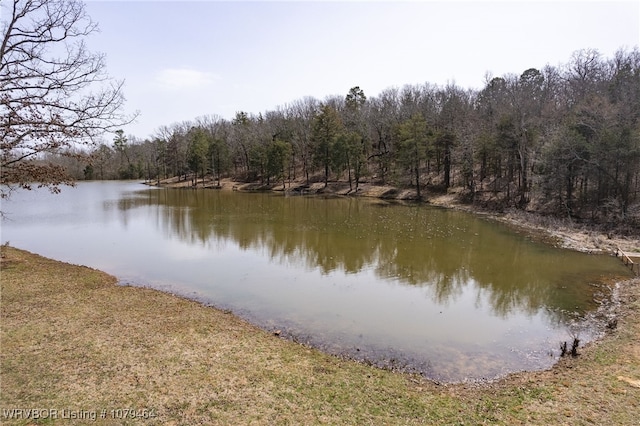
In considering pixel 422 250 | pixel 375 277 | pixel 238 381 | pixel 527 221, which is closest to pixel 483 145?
pixel 527 221

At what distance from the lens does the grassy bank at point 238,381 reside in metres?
6.04

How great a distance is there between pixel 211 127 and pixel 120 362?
308ft

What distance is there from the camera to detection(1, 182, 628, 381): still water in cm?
995

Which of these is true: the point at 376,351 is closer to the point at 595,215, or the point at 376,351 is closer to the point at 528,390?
the point at 528,390

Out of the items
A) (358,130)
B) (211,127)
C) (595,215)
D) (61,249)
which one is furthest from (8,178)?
(211,127)

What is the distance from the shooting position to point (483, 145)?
3634 centimetres

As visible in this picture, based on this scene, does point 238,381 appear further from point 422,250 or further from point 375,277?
point 422,250

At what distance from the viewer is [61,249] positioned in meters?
19.8

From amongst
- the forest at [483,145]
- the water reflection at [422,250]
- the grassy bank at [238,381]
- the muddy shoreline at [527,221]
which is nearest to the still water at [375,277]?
the water reflection at [422,250]

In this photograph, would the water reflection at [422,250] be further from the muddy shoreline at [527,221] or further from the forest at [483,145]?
the forest at [483,145]

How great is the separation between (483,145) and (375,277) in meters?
26.8

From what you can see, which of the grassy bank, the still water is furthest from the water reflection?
the grassy bank

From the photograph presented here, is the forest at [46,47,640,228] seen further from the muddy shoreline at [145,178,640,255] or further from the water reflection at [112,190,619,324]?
the water reflection at [112,190,619,324]

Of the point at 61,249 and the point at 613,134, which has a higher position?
the point at 613,134
